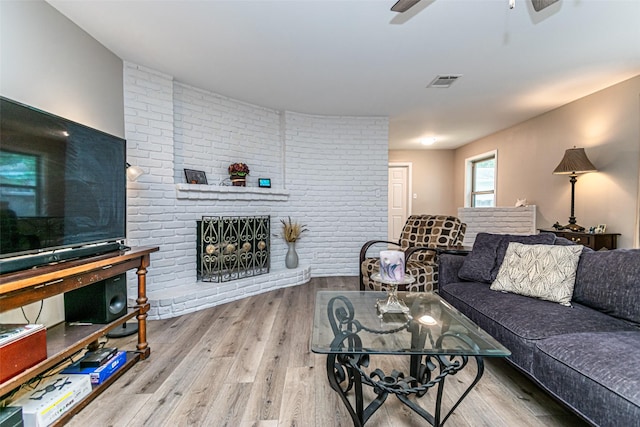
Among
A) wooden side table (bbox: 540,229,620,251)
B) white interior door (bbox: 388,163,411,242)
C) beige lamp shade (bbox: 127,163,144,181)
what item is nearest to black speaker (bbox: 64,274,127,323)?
beige lamp shade (bbox: 127,163,144,181)

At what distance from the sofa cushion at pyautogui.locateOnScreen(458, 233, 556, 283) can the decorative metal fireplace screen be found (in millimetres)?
2317

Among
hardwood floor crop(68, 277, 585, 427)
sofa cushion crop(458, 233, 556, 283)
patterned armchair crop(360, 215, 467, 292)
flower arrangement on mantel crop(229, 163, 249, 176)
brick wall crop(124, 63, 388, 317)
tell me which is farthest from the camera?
flower arrangement on mantel crop(229, 163, 249, 176)

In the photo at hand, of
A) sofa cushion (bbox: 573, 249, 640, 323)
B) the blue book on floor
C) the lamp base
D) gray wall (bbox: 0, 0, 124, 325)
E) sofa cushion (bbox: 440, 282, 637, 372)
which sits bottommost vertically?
the blue book on floor

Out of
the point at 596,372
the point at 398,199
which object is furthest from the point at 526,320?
the point at 398,199

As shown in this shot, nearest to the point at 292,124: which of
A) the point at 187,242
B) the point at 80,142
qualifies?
the point at 187,242

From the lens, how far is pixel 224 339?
7.89ft

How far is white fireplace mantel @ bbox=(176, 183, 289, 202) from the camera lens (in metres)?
3.25

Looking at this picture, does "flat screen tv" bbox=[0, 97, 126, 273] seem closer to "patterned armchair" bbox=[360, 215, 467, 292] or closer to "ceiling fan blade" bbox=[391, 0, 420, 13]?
"ceiling fan blade" bbox=[391, 0, 420, 13]

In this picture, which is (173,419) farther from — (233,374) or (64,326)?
(64,326)

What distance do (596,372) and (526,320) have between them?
1.54 feet

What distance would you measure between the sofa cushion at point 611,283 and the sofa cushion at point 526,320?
0.05 meters

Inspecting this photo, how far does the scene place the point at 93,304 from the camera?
1.86 m

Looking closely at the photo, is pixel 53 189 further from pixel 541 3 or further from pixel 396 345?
pixel 541 3

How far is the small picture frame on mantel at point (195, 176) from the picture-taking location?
3.39m
